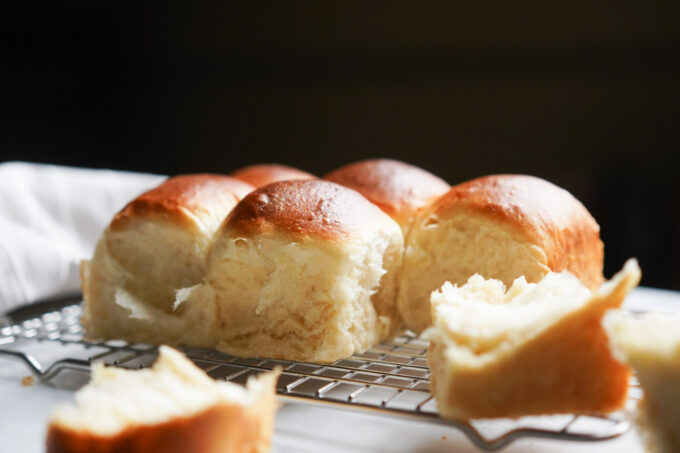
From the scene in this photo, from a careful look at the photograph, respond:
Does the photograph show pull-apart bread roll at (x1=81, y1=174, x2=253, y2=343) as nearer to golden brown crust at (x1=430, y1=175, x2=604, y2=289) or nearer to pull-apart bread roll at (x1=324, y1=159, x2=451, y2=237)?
pull-apart bread roll at (x1=324, y1=159, x2=451, y2=237)

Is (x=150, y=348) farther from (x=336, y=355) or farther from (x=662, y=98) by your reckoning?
(x=662, y=98)

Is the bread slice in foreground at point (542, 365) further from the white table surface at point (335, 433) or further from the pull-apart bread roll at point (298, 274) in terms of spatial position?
the pull-apart bread roll at point (298, 274)

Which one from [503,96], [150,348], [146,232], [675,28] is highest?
[675,28]

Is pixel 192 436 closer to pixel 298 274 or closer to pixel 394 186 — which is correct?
pixel 298 274

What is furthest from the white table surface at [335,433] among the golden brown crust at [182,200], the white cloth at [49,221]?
the white cloth at [49,221]

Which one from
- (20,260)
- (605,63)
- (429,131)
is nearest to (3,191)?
(20,260)

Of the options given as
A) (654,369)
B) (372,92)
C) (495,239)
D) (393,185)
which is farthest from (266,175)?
(372,92)
